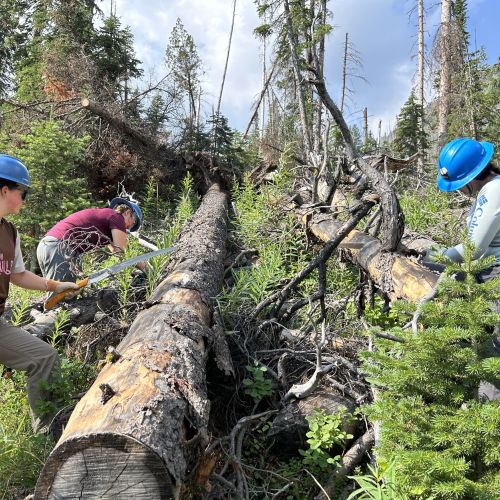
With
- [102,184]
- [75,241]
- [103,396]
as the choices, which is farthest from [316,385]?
[102,184]

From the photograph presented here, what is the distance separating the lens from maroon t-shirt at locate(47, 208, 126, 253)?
4.73m

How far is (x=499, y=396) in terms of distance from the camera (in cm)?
195

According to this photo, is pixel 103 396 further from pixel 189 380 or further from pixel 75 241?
pixel 75 241

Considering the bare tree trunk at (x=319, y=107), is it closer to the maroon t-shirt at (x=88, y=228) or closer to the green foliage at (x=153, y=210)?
the green foliage at (x=153, y=210)

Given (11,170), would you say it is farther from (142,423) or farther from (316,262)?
(316,262)

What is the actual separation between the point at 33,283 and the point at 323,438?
93.0 inches

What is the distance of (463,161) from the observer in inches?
114

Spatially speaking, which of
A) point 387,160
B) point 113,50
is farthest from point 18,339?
point 113,50

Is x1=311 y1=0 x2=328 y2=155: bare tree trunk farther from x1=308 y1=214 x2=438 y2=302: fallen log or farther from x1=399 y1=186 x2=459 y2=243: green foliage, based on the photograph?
x1=308 y1=214 x2=438 y2=302: fallen log

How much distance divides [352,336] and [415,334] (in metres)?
2.07

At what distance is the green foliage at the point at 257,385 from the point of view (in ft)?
9.98

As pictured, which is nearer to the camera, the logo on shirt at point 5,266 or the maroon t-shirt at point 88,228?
the logo on shirt at point 5,266

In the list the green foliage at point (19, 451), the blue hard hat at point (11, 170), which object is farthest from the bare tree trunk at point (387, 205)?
the green foliage at point (19, 451)

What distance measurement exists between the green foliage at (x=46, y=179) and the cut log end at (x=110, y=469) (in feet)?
19.1
